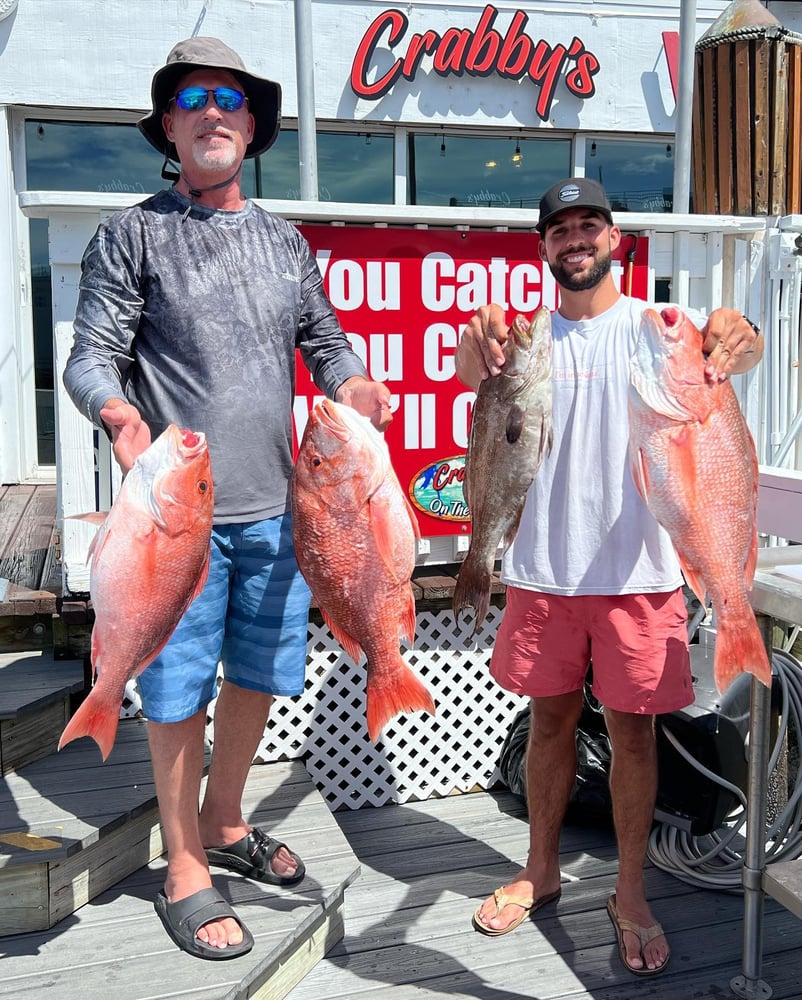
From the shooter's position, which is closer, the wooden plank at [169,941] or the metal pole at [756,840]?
the wooden plank at [169,941]

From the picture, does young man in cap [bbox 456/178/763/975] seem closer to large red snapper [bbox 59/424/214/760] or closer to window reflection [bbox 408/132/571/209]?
large red snapper [bbox 59/424/214/760]

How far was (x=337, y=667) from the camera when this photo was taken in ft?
13.5

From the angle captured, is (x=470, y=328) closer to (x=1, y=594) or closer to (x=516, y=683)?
(x=516, y=683)

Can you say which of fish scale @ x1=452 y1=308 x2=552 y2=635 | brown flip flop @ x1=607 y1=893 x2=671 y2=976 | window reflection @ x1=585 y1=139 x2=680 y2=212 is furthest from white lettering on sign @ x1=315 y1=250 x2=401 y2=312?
window reflection @ x1=585 y1=139 x2=680 y2=212

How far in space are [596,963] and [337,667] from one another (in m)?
1.61

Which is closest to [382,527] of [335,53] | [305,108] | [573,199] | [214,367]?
[214,367]

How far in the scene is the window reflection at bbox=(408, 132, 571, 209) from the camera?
26.8 feet

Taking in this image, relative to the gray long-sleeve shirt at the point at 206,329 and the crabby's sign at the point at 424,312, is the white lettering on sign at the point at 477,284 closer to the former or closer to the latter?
the crabby's sign at the point at 424,312

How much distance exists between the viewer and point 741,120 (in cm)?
483

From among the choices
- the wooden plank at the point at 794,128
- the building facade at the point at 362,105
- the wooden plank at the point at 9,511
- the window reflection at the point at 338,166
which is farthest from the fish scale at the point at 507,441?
the window reflection at the point at 338,166

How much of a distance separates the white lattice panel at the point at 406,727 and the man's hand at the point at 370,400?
1767 millimetres

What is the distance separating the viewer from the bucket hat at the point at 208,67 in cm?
244

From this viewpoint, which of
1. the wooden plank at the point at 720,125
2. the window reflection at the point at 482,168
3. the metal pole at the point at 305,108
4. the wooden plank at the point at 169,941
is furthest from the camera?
the window reflection at the point at 482,168

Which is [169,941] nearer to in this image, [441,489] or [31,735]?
[31,735]
